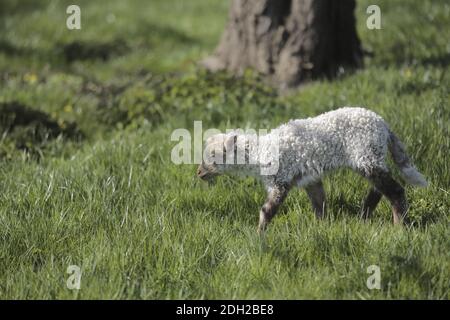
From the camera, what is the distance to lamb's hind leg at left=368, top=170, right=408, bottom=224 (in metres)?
4.53

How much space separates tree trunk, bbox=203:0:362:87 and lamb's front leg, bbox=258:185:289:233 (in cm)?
348

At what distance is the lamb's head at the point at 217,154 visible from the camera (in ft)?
15.9

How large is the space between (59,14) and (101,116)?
5547mm

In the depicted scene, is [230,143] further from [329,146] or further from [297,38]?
[297,38]

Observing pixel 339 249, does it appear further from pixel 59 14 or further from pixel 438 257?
pixel 59 14

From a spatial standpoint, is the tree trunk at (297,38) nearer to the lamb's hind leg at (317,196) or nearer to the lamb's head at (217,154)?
the lamb's hind leg at (317,196)

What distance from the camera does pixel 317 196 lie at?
492 cm

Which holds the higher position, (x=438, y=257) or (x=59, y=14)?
(x=59, y=14)

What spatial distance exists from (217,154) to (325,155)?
32.3 inches

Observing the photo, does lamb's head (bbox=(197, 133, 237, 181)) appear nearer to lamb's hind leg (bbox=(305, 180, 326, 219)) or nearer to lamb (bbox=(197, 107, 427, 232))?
lamb (bbox=(197, 107, 427, 232))

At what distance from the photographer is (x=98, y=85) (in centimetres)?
901

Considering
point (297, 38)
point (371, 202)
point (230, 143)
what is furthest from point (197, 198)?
point (297, 38)

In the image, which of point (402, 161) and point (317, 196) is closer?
point (402, 161)
